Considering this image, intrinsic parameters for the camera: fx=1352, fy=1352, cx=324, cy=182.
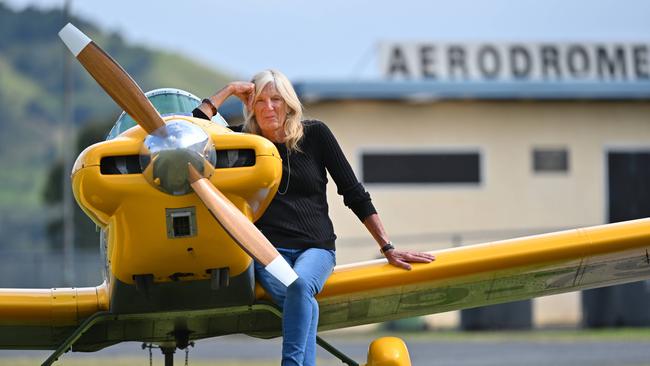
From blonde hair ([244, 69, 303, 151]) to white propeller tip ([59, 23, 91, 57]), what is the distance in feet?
3.14

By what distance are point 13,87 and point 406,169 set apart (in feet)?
378

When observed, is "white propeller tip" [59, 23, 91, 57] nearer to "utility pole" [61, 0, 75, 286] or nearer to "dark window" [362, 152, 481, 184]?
"dark window" [362, 152, 481, 184]

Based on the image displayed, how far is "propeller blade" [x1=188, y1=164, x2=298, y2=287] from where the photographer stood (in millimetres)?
6430

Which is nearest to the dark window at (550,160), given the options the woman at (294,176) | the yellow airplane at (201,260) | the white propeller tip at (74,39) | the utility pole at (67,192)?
the utility pole at (67,192)

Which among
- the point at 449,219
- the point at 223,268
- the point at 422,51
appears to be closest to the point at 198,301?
the point at 223,268

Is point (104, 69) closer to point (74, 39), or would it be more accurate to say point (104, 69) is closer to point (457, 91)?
point (74, 39)

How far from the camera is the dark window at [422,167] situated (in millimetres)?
24969

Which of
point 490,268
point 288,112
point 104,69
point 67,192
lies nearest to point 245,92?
point 288,112

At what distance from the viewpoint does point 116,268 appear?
6.84 m

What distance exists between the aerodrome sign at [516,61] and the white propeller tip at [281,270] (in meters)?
20.7

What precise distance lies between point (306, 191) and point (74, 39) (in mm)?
1470

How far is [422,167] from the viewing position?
2512 cm

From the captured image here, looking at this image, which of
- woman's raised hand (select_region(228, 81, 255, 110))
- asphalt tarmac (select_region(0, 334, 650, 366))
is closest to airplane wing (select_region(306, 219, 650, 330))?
woman's raised hand (select_region(228, 81, 255, 110))

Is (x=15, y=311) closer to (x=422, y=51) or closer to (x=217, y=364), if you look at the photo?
(x=217, y=364)
